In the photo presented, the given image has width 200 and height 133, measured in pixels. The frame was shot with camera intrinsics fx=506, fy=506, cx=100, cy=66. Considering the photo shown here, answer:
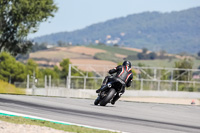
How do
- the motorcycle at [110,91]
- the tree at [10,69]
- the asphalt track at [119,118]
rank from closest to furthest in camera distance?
the asphalt track at [119,118] → the motorcycle at [110,91] → the tree at [10,69]

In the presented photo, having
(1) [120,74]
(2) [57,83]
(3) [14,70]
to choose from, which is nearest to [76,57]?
(3) [14,70]

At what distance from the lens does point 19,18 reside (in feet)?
133

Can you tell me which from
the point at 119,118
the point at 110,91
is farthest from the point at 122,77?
the point at 119,118

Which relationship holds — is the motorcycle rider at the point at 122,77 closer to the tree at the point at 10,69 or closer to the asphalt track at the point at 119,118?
the asphalt track at the point at 119,118

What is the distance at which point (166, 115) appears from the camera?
15828mm

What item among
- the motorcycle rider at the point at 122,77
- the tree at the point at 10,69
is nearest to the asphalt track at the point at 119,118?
the motorcycle rider at the point at 122,77

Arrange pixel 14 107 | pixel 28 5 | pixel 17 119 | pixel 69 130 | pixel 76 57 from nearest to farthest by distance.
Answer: pixel 69 130 < pixel 17 119 < pixel 14 107 < pixel 28 5 < pixel 76 57

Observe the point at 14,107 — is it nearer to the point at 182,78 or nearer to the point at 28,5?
the point at 28,5

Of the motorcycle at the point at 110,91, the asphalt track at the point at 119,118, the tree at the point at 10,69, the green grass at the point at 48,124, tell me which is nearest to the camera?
the green grass at the point at 48,124

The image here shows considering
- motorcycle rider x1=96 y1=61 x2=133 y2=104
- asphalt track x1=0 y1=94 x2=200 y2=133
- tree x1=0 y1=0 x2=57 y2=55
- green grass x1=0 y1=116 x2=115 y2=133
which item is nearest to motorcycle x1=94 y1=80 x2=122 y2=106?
motorcycle rider x1=96 y1=61 x2=133 y2=104

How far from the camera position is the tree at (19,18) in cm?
4025

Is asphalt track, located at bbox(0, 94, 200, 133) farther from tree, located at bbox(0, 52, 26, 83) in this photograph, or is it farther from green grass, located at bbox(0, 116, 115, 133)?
tree, located at bbox(0, 52, 26, 83)

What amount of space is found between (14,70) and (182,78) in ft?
160

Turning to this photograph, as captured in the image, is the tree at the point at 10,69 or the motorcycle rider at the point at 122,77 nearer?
the motorcycle rider at the point at 122,77
